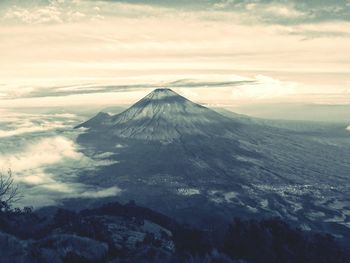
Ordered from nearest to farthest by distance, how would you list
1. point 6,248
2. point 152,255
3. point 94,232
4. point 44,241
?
Answer: point 6,248, point 44,241, point 152,255, point 94,232

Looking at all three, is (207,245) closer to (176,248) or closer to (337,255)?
(176,248)

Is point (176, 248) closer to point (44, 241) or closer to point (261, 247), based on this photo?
point (261, 247)

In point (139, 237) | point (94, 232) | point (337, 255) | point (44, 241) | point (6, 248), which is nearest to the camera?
point (6, 248)

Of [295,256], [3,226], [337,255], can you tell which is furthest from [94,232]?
[337,255]

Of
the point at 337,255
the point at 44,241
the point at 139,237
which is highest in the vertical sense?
the point at 44,241

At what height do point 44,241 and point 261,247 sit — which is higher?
point 44,241

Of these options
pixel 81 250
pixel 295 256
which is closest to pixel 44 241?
pixel 81 250

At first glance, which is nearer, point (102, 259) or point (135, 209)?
point (102, 259)

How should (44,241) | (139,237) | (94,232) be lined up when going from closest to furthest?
(44,241) → (94,232) → (139,237)

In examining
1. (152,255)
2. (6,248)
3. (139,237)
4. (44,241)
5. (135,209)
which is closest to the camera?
(6,248)
